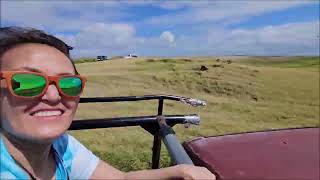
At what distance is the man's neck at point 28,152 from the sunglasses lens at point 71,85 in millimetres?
166

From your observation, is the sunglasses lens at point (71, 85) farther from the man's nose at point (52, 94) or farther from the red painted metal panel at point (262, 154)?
the red painted metal panel at point (262, 154)

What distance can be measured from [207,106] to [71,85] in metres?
12.4

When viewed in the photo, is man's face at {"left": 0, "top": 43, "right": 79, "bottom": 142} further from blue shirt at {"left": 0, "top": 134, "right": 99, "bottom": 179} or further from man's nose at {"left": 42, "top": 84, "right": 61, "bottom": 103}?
blue shirt at {"left": 0, "top": 134, "right": 99, "bottom": 179}

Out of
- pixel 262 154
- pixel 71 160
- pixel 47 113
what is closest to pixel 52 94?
pixel 47 113

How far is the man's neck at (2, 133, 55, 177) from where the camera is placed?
149 centimetres

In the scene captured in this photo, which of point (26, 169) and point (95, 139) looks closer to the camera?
point (26, 169)

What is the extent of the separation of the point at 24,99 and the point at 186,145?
149 centimetres

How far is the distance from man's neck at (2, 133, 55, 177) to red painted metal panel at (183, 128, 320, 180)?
1.08 metres

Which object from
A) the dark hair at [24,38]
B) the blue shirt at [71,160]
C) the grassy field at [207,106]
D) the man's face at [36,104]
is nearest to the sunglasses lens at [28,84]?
the man's face at [36,104]

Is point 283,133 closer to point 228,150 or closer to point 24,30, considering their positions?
point 228,150

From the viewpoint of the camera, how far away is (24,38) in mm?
1532

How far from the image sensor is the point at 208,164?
252 cm

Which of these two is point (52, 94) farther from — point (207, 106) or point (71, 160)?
point (207, 106)

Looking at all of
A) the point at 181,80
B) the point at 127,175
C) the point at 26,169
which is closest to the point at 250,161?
the point at 127,175
